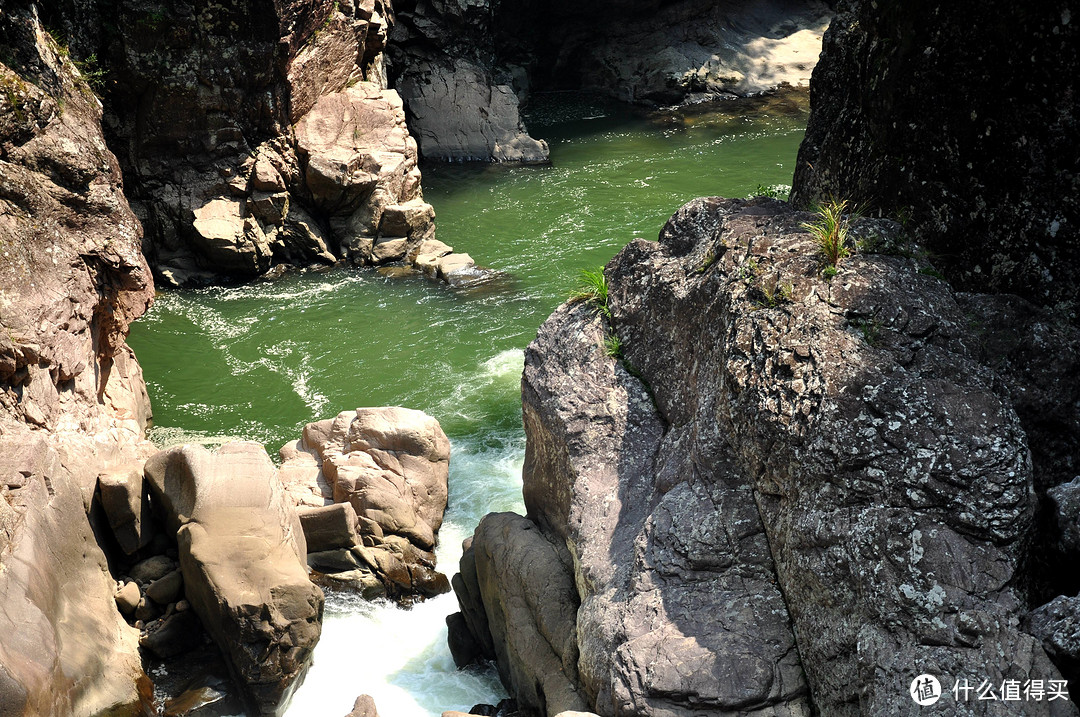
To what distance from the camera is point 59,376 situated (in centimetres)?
955

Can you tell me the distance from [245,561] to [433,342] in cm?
701

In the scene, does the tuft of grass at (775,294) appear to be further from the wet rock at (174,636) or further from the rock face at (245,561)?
the wet rock at (174,636)

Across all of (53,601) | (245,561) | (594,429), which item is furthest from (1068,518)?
(53,601)

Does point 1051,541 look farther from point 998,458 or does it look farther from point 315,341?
point 315,341

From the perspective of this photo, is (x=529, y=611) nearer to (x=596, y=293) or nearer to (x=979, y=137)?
(x=596, y=293)

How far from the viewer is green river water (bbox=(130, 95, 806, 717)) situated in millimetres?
8898

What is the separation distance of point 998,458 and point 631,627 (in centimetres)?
237

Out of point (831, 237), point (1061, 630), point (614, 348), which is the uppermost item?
point (831, 237)

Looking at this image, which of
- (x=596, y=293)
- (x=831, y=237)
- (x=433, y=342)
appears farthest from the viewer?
(x=433, y=342)

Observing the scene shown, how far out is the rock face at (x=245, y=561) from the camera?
313 inches

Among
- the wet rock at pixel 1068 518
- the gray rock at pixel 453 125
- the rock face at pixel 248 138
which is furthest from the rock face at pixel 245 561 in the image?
the gray rock at pixel 453 125

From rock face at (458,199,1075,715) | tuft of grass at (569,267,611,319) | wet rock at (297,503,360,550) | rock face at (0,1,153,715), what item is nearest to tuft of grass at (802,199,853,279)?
rock face at (458,199,1075,715)

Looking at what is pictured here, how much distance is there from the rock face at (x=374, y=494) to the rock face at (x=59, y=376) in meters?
1.97

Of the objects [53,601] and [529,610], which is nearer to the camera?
[529,610]
